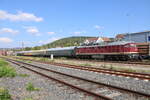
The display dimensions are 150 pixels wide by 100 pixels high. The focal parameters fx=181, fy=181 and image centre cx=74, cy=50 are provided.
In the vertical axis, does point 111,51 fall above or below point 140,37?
below

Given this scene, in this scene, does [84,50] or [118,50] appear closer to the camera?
[118,50]

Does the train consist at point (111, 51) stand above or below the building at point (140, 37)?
below

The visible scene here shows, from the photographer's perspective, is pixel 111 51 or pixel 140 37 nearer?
pixel 111 51

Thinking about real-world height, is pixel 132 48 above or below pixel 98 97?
above

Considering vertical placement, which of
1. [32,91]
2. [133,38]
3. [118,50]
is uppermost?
[133,38]

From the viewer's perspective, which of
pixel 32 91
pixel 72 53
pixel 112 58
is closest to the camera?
pixel 32 91

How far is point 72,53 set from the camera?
4184cm

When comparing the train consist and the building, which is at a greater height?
the building

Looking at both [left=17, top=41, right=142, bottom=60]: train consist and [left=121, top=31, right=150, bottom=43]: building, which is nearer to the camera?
[left=17, top=41, right=142, bottom=60]: train consist

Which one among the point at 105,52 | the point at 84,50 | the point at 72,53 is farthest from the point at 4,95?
the point at 72,53

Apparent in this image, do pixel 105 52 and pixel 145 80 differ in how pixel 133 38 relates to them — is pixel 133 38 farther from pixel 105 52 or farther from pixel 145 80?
pixel 145 80

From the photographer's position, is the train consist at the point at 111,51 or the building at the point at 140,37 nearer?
the train consist at the point at 111,51

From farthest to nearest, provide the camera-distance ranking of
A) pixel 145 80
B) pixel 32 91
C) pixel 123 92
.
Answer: pixel 145 80 → pixel 32 91 → pixel 123 92

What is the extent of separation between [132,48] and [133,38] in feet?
30.9
